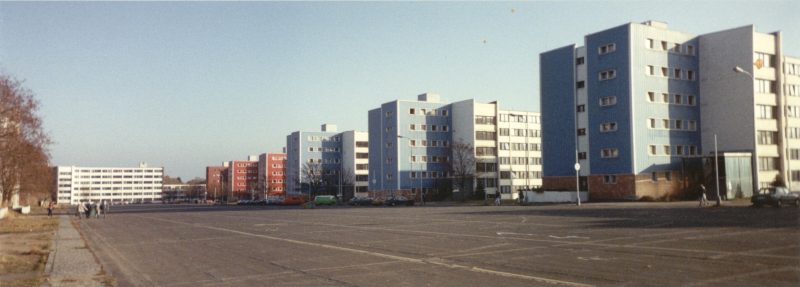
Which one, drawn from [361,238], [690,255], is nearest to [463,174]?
[361,238]

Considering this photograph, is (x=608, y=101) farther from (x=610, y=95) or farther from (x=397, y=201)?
(x=397, y=201)

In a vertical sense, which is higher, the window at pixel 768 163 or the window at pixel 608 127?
the window at pixel 608 127

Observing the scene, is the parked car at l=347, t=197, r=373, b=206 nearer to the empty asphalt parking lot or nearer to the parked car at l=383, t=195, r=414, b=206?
the parked car at l=383, t=195, r=414, b=206

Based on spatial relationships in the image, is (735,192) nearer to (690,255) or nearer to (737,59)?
(737,59)

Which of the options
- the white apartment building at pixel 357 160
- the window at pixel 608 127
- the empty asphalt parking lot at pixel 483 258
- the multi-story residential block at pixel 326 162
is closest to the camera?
the empty asphalt parking lot at pixel 483 258

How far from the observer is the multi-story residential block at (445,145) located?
107812 mm

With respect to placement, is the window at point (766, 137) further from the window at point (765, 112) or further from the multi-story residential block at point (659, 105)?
the window at point (765, 112)

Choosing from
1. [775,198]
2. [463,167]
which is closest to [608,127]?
[775,198]

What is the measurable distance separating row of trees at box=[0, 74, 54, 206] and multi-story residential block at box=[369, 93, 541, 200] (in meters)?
61.3

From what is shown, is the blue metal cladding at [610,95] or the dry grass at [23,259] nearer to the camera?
the dry grass at [23,259]

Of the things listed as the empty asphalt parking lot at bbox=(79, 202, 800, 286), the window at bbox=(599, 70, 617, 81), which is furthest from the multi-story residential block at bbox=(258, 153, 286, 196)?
the empty asphalt parking lot at bbox=(79, 202, 800, 286)

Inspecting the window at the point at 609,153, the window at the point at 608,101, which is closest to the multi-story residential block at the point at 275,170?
the window at the point at 609,153

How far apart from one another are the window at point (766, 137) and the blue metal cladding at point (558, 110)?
18.9 m

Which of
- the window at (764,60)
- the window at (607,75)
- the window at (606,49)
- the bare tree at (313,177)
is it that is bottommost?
the bare tree at (313,177)
